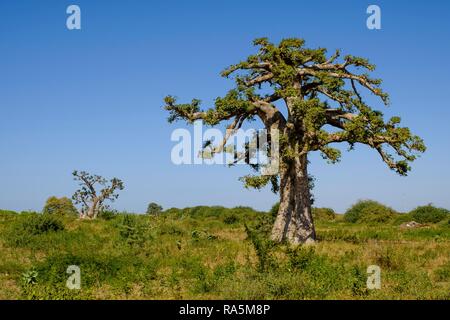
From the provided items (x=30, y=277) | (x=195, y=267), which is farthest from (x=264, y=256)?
(x=30, y=277)

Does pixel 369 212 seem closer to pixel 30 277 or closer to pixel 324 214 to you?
pixel 324 214

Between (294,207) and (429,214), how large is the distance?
28.1 meters

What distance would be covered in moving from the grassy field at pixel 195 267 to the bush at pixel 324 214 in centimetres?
3571

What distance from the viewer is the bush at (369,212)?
49.1 metres

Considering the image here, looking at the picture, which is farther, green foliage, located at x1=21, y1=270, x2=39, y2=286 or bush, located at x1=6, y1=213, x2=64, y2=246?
bush, located at x1=6, y1=213, x2=64, y2=246

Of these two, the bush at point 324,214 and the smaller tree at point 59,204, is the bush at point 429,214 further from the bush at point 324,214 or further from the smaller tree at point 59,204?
the smaller tree at point 59,204

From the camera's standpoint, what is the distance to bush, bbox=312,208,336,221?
56969 millimetres

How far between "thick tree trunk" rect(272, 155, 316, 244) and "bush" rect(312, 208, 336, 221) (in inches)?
1382

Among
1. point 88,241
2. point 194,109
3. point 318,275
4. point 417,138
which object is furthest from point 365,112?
point 88,241

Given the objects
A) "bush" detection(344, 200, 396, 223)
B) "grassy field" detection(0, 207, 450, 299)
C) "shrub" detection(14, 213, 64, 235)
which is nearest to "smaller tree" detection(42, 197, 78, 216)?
"bush" detection(344, 200, 396, 223)

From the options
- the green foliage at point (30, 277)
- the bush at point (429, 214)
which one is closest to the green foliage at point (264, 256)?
the green foliage at point (30, 277)

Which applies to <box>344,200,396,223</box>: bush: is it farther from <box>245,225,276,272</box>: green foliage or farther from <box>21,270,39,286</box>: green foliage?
<box>21,270,39,286</box>: green foliage
